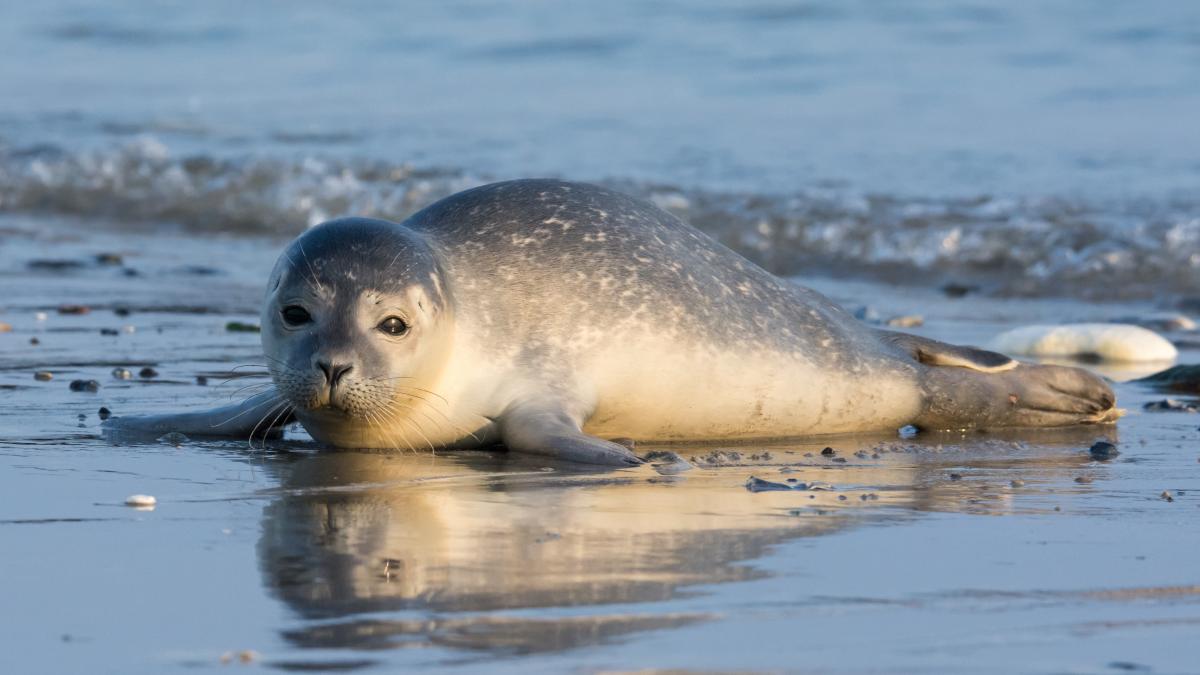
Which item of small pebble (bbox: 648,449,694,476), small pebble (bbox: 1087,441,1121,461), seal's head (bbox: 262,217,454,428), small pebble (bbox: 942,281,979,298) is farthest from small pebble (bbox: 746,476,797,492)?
small pebble (bbox: 942,281,979,298)

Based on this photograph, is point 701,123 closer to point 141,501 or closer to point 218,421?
point 218,421

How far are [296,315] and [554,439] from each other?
0.76 meters

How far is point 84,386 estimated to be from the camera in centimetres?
632

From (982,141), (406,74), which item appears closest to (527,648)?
(982,141)

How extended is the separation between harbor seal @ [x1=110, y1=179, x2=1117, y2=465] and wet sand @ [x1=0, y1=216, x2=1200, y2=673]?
144 millimetres

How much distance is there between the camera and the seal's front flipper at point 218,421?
5.43m

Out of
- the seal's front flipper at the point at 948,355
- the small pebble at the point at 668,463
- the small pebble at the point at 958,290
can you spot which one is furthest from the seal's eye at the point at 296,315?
the small pebble at the point at 958,290

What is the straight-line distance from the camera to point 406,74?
21.7 meters

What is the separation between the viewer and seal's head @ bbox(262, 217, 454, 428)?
4969 millimetres

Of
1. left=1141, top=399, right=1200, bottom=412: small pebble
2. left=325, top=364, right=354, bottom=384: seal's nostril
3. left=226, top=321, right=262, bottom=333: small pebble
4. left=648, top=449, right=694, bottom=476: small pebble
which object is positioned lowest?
left=648, top=449, right=694, bottom=476: small pebble

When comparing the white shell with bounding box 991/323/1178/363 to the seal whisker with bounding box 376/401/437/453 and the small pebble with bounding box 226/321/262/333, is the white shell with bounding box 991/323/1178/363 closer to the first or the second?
the small pebble with bounding box 226/321/262/333

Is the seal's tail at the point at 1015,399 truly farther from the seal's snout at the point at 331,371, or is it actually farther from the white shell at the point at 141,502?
the white shell at the point at 141,502

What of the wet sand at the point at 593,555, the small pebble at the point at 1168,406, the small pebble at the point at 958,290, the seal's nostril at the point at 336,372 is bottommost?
the wet sand at the point at 593,555

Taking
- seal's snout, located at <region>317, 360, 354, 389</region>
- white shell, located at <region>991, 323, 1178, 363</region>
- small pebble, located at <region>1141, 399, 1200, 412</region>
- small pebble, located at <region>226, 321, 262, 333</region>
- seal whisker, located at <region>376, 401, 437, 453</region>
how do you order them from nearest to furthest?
seal's snout, located at <region>317, 360, 354, 389</region> → seal whisker, located at <region>376, 401, 437, 453</region> → small pebble, located at <region>1141, 399, 1200, 412</region> → white shell, located at <region>991, 323, 1178, 363</region> → small pebble, located at <region>226, 321, 262, 333</region>
